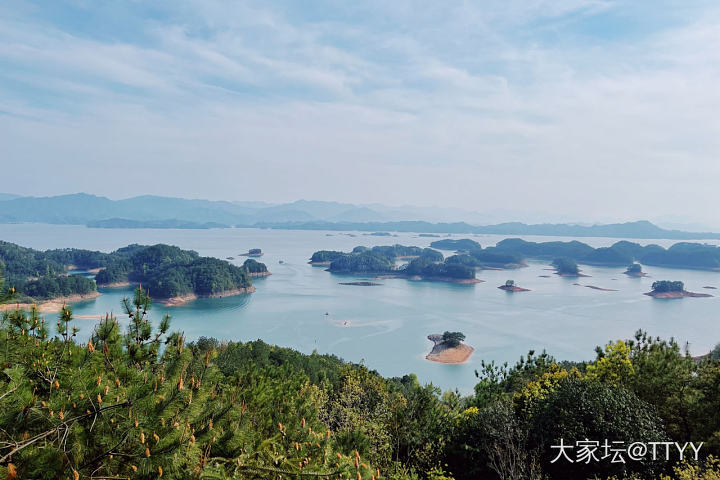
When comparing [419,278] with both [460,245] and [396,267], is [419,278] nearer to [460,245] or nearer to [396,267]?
[396,267]

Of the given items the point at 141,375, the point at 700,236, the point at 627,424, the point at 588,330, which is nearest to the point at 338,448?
the point at 141,375

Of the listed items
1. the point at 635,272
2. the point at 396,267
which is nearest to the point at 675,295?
the point at 635,272

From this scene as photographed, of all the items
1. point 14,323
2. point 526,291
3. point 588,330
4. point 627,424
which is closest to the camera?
point 14,323

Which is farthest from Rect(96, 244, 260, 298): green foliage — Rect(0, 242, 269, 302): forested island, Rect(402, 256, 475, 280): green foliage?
Rect(402, 256, 475, 280): green foliage

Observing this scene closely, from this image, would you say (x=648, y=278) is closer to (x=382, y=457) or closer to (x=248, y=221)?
(x=382, y=457)

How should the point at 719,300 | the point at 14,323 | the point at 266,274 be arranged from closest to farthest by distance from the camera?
the point at 14,323 → the point at 719,300 → the point at 266,274

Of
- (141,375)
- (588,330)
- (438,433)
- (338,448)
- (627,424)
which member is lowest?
(588,330)
